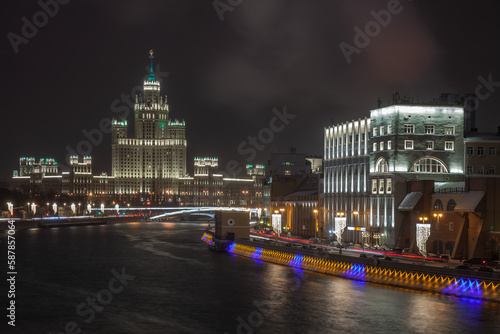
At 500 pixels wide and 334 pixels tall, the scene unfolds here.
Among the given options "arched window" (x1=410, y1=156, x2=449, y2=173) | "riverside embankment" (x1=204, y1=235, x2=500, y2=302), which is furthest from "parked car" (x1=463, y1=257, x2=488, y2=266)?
"arched window" (x1=410, y1=156, x2=449, y2=173)

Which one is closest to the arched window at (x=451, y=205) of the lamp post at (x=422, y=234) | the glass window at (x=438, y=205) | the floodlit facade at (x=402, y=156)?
the glass window at (x=438, y=205)

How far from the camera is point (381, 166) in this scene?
64.7 m

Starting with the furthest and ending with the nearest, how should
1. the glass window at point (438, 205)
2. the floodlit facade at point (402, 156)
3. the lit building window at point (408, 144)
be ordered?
the lit building window at point (408, 144) → the floodlit facade at point (402, 156) → the glass window at point (438, 205)

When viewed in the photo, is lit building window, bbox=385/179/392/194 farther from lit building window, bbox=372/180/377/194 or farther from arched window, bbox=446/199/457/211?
arched window, bbox=446/199/457/211

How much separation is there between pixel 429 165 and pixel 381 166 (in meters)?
4.56

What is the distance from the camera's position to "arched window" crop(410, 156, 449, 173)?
6250 centimetres

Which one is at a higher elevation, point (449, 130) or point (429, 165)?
point (449, 130)

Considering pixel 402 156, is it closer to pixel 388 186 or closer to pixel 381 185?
pixel 388 186

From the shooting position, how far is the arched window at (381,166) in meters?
63.6

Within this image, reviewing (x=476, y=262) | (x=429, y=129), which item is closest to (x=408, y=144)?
(x=429, y=129)

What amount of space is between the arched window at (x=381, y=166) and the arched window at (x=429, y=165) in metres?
2.73

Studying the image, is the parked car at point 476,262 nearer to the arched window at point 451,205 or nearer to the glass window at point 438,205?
the arched window at point 451,205

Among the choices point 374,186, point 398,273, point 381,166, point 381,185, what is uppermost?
point 381,166

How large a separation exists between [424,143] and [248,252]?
797 inches
